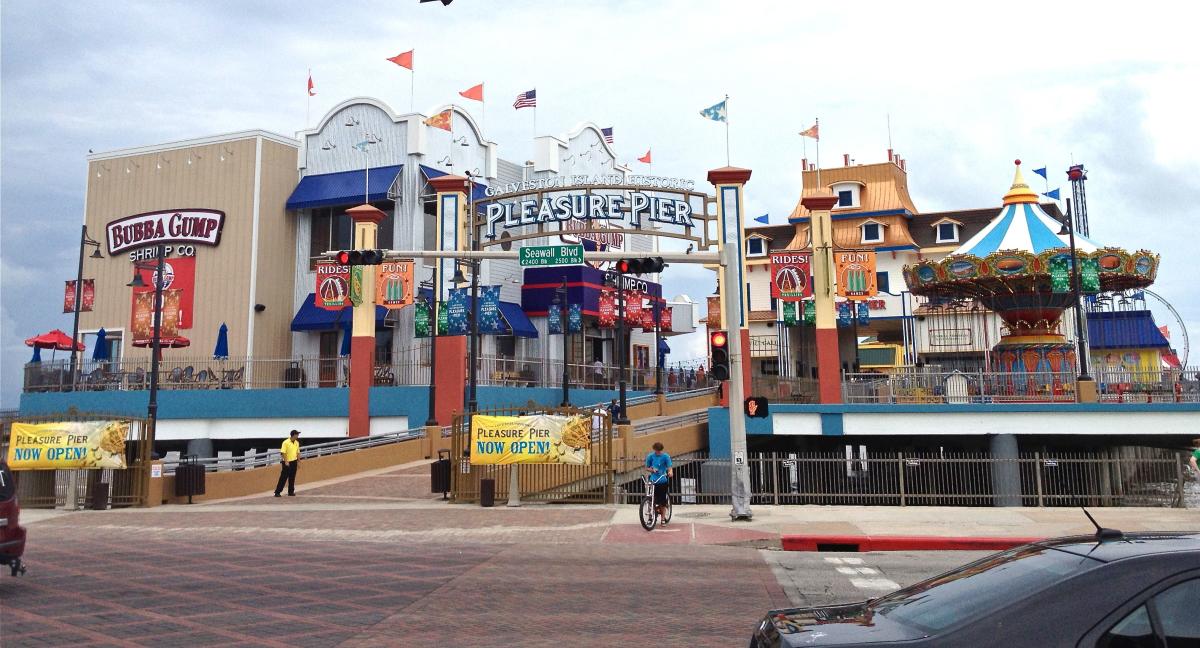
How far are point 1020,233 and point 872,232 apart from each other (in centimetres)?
2329

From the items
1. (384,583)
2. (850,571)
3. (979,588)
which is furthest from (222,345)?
(979,588)

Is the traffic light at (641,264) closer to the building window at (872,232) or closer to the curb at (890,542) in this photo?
the curb at (890,542)

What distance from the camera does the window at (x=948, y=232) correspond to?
2340 inches

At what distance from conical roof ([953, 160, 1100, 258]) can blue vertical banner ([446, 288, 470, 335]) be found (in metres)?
18.7

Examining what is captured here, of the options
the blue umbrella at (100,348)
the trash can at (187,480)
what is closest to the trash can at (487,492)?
the trash can at (187,480)

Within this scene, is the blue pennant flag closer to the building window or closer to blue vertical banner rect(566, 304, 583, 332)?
blue vertical banner rect(566, 304, 583, 332)

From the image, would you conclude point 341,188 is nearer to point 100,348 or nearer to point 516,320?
point 516,320

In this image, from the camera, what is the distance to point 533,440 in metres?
22.0

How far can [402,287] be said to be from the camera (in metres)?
35.3

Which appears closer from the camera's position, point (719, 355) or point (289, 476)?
point (719, 355)

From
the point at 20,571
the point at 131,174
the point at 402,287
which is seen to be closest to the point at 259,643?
the point at 20,571

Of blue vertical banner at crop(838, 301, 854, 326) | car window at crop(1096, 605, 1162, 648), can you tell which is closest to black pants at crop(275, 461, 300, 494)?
car window at crop(1096, 605, 1162, 648)

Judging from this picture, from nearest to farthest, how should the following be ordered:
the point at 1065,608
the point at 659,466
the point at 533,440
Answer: the point at 1065,608
the point at 659,466
the point at 533,440

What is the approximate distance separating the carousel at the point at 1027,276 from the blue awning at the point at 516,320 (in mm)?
16471
